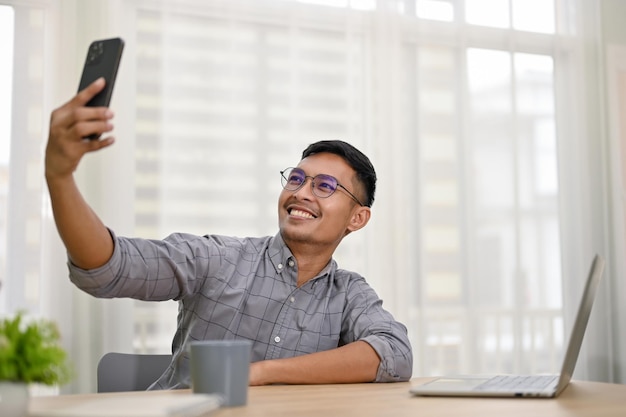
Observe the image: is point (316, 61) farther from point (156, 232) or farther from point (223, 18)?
point (156, 232)

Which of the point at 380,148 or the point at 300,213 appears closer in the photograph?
the point at 300,213

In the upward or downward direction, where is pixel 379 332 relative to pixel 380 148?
downward

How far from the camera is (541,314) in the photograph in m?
3.72

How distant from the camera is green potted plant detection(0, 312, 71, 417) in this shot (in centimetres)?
79

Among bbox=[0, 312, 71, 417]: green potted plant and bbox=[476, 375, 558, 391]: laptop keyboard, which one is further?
bbox=[476, 375, 558, 391]: laptop keyboard

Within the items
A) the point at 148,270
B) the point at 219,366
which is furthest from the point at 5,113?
the point at 219,366

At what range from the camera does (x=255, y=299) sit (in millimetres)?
1905

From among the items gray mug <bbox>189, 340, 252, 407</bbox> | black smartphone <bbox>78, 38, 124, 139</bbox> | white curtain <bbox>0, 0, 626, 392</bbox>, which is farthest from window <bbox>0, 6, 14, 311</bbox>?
gray mug <bbox>189, 340, 252, 407</bbox>

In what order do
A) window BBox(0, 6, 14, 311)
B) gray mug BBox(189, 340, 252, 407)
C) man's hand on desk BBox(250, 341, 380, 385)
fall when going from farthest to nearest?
window BBox(0, 6, 14, 311)
man's hand on desk BBox(250, 341, 380, 385)
gray mug BBox(189, 340, 252, 407)

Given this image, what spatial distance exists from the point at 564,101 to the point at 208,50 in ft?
Answer: 6.18

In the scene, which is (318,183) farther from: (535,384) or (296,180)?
(535,384)

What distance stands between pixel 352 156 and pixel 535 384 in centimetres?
91

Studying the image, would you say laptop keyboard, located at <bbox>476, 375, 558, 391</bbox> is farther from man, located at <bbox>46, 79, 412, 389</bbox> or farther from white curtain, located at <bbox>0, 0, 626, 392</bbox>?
white curtain, located at <bbox>0, 0, 626, 392</bbox>

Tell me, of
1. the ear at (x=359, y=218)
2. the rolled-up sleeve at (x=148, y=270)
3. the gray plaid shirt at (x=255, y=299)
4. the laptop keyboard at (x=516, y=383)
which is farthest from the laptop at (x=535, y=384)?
the ear at (x=359, y=218)
